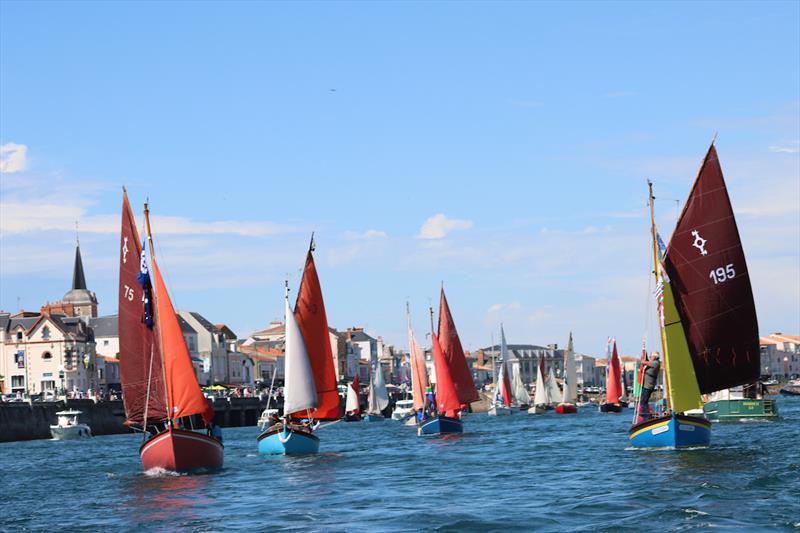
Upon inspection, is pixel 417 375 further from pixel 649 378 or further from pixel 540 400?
pixel 540 400

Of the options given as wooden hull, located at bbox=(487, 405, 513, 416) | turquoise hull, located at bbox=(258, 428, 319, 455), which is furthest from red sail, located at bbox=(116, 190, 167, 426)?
wooden hull, located at bbox=(487, 405, 513, 416)

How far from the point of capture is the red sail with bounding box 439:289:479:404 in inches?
3458

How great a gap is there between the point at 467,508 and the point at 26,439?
7959cm

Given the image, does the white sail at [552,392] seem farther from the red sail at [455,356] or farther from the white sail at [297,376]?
the white sail at [297,376]

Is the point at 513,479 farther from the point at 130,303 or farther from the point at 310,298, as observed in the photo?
the point at 310,298

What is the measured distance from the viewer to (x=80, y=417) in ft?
383

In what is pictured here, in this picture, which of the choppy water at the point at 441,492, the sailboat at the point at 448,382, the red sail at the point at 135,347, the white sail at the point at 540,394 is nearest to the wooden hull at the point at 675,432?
the choppy water at the point at 441,492

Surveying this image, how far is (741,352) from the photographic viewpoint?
5066 centimetres

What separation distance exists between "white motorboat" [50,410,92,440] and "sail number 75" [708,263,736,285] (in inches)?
2806

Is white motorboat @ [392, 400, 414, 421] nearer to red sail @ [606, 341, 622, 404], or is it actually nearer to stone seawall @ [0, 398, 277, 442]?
stone seawall @ [0, 398, 277, 442]

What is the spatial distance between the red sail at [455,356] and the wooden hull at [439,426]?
4.87m

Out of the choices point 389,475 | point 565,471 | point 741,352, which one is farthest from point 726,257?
point 389,475

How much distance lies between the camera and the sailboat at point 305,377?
5894 centimetres

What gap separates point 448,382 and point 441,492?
45.3m
